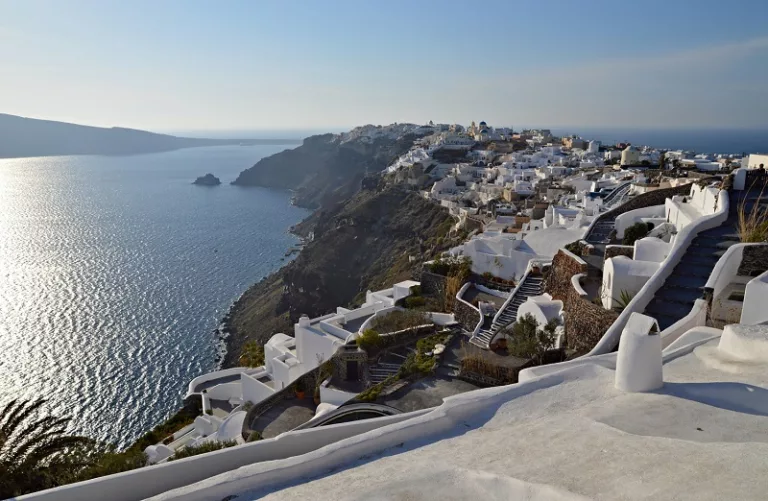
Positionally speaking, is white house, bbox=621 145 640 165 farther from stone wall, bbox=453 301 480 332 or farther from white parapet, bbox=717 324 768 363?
white parapet, bbox=717 324 768 363

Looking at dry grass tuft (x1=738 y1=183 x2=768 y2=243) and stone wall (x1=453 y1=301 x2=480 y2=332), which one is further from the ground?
dry grass tuft (x1=738 y1=183 x2=768 y2=243)

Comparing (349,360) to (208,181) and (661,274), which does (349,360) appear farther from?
(208,181)

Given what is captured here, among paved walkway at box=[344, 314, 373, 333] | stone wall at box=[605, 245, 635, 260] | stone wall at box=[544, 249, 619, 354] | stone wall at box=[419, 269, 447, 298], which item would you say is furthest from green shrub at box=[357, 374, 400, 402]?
stone wall at box=[419, 269, 447, 298]

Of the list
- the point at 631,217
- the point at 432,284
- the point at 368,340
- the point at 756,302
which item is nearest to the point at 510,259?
the point at 432,284

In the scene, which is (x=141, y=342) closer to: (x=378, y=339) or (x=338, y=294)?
(x=338, y=294)

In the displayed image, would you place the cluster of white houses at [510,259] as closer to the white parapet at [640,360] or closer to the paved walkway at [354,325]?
the paved walkway at [354,325]

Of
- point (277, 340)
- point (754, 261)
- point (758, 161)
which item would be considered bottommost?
point (277, 340)
